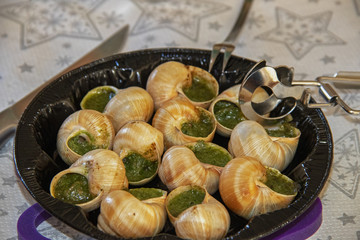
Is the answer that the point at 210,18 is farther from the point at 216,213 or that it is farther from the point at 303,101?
the point at 216,213

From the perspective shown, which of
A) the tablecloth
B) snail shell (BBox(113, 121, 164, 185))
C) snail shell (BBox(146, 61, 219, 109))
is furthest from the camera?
the tablecloth

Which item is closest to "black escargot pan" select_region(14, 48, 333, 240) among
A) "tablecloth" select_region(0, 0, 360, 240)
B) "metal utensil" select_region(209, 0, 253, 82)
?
"metal utensil" select_region(209, 0, 253, 82)

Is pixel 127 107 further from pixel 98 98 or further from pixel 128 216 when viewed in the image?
pixel 128 216

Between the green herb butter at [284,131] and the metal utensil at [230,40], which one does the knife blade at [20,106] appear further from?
the green herb butter at [284,131]

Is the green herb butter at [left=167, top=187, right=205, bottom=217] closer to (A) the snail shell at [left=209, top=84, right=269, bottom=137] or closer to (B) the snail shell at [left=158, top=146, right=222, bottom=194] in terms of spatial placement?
(B) the snail shell at [left=158, top=146, right=222, bottom=194]

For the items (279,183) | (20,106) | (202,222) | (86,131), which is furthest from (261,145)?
(20,106)

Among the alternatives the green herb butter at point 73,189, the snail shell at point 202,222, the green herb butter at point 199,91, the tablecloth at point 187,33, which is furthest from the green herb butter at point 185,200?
the tablecloth at point 187,33
